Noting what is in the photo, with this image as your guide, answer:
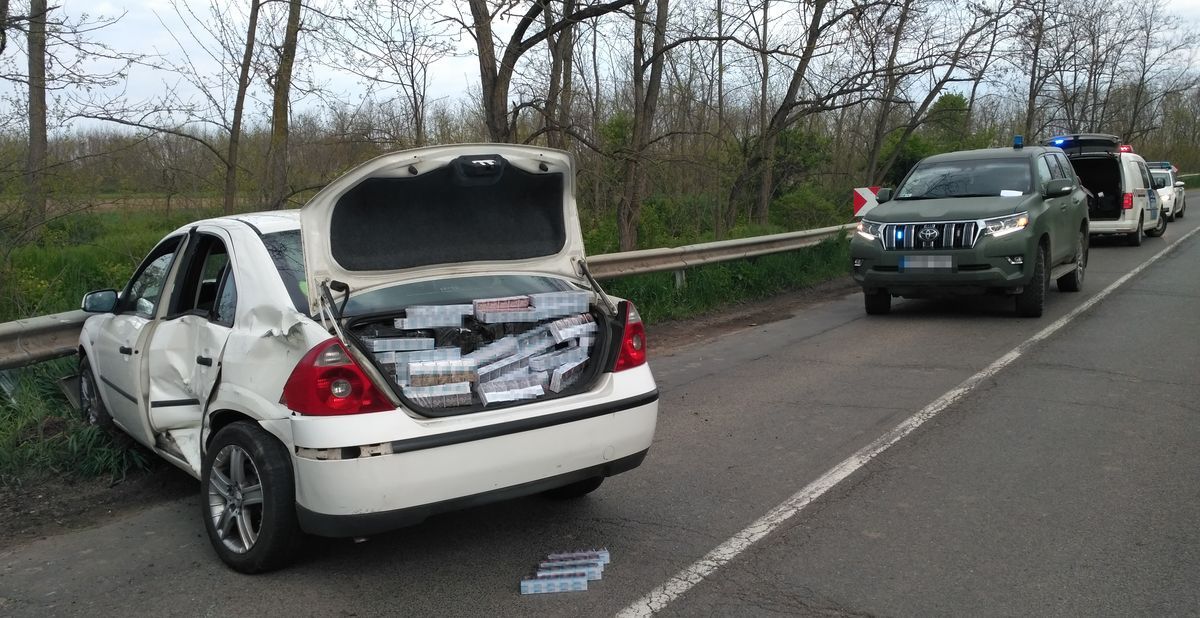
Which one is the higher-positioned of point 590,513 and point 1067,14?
point 1067,14

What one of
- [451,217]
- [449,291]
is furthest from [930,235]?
[449,291]

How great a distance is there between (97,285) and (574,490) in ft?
21.5

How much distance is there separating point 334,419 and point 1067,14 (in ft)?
87.3

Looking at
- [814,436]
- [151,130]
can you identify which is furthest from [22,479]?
[151,130]

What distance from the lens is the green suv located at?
9852 millimetres

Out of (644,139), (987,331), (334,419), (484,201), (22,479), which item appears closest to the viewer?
(334,419)

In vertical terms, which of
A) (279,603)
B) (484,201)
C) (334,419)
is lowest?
(279,603)

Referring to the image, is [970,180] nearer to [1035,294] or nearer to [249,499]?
[1035,294]

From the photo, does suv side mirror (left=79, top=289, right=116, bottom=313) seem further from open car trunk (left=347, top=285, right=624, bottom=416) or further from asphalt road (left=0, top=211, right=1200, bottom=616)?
open car trunk (left=347, top=285, right=624, bottom=416)

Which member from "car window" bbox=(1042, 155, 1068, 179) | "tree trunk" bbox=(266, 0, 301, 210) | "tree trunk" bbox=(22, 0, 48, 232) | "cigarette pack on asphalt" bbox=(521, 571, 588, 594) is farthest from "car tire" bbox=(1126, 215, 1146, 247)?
"tree trunk" bbox=(22, 0, 48, 232)

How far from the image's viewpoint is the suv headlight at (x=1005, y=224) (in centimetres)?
985

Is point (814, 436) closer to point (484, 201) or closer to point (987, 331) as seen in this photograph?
point (484, 201)

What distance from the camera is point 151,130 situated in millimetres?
10312

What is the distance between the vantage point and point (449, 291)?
4.37 m
